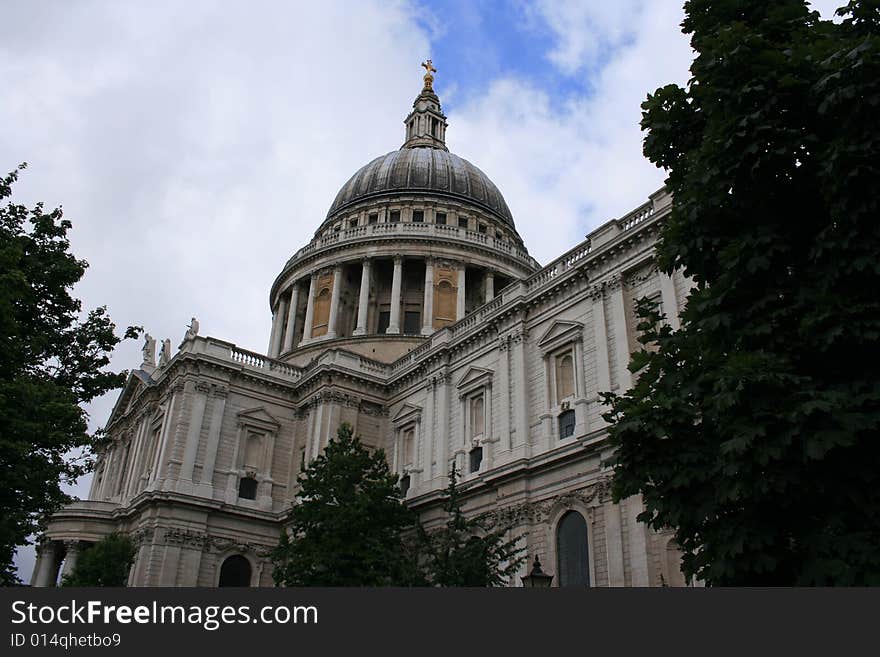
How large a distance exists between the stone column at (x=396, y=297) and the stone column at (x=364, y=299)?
1.62 metres

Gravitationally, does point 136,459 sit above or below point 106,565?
above

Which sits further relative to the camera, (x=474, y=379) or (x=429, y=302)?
(x=429, y=302)

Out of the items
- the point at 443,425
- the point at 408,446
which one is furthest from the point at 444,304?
the point at 443,425

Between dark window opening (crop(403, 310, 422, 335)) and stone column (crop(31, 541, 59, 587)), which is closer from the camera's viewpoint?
stone column (crop(31, 541, 59, 587))

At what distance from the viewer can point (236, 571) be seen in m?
34.8

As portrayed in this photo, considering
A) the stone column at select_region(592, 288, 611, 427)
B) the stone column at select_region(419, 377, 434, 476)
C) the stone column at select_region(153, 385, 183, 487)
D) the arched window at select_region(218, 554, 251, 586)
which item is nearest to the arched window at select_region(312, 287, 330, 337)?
the stone column at select_region(153, 385, 183, 487)

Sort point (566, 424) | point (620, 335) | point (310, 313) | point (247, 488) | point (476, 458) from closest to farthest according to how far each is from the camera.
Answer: point (620, 335)
point (566, 424)
point (476, 458)
point (247, 488)
point (310, 313)

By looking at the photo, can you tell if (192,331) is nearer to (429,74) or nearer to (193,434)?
(193,434)

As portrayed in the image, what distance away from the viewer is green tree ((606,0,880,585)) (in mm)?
8922

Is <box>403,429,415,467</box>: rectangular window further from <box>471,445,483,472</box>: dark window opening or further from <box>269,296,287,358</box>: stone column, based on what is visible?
<box>269,296,287,358</box>: stone column

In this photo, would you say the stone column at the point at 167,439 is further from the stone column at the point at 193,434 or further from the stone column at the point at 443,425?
the stone column at the point at 443,425

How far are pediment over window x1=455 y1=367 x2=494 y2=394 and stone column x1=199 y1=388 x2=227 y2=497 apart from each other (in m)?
12.1

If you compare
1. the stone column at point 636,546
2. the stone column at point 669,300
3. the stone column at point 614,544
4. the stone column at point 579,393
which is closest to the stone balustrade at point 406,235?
the stone column at point 579,393

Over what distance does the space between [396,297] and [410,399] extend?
12.3 m
